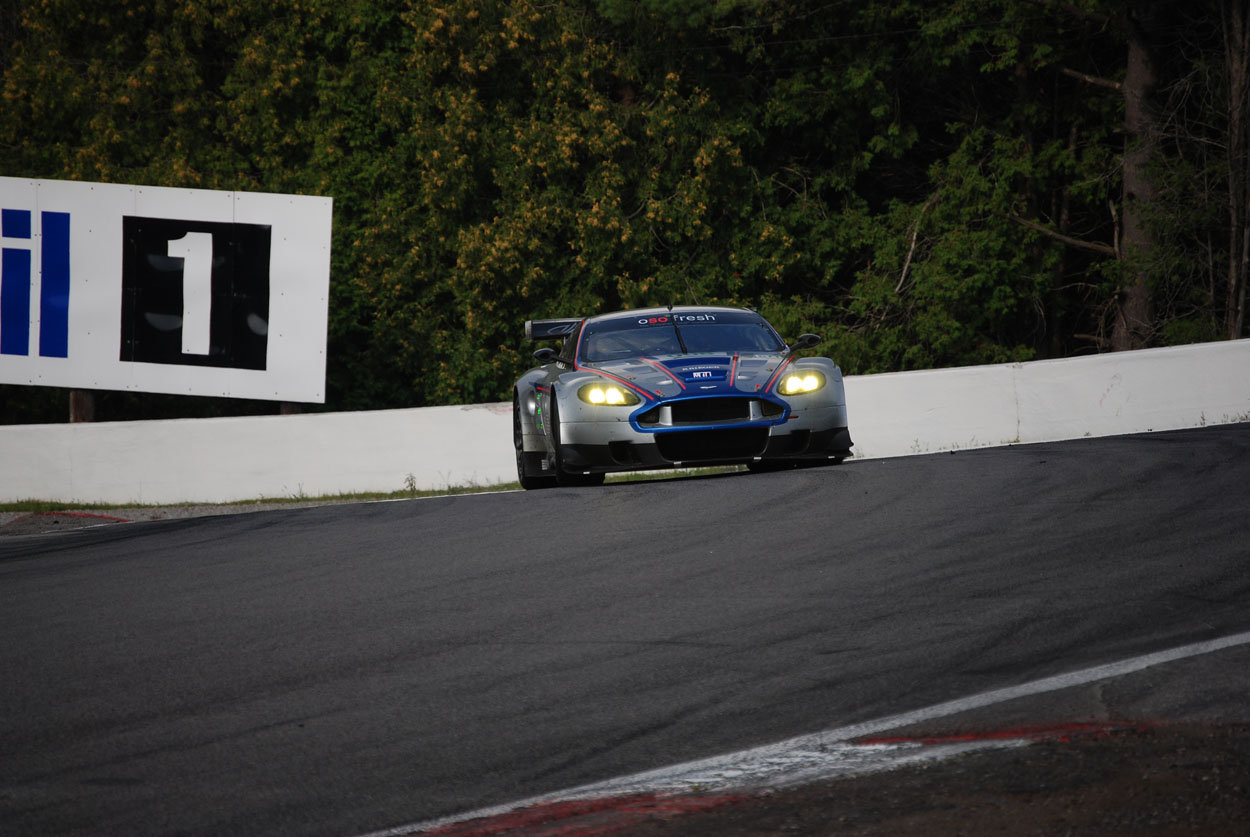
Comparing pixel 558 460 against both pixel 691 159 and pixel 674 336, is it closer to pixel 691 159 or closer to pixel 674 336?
pixel 674 336

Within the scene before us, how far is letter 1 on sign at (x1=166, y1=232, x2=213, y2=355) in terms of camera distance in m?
20.0

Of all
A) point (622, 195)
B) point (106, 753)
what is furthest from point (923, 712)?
point (622, 195)

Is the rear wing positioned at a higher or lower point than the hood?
higher


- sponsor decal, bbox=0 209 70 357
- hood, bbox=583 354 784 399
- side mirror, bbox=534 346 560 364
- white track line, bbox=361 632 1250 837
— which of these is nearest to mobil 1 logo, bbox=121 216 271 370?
sponsor decal, bbox=0 209 70 357

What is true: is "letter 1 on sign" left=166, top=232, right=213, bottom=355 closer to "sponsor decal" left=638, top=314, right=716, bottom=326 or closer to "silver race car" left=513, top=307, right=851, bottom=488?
"sponsor decal" left=638, top=314, right=716, bottom=326

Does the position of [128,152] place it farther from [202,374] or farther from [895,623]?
[895,623]

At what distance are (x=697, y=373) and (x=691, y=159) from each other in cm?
2221

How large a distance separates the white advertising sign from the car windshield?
27.9 feet

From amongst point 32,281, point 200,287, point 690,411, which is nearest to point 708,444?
point 690,411

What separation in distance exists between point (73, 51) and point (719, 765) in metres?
37.7

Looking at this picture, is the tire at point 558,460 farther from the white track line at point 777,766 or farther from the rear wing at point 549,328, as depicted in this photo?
the white track line at point 777,766

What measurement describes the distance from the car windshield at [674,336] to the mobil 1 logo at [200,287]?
8758 mm

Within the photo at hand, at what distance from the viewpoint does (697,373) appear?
10805 mm

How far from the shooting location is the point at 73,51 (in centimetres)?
3759
